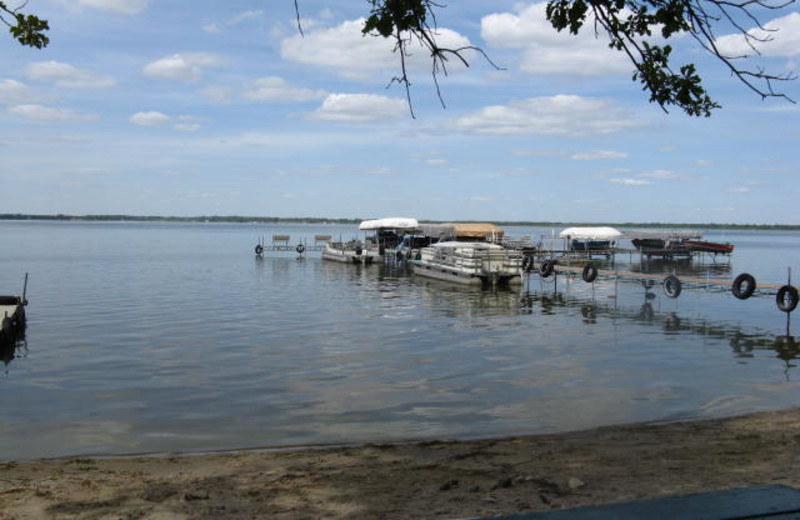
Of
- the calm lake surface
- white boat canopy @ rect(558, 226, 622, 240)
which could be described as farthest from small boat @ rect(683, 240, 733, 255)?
the calm lake surface

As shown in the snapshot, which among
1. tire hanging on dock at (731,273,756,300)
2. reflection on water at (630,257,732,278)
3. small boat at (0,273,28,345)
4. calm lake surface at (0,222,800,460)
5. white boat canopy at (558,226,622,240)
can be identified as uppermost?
white boat canopy at (558,226,622,240)

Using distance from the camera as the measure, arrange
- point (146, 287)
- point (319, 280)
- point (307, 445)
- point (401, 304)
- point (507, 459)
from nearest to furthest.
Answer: point (507, 459) < point (307, 445) < point (401, 304) < point (146, 287) < point (319, 280)

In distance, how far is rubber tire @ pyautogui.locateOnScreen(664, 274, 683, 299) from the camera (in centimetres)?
2883

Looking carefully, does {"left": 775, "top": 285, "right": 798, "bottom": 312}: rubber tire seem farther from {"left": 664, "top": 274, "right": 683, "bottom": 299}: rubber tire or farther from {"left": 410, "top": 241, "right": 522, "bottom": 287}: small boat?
{"left": 410, "top": 241, "right": 522, "bottom": 287}: small boat

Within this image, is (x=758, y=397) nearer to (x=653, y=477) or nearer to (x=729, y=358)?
(x=729, y=358)

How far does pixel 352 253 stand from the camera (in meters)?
60.8

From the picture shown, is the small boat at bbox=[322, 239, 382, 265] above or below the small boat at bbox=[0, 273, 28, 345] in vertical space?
above

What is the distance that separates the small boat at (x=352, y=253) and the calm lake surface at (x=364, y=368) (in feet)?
90.0

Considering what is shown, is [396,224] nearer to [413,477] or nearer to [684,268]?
[684,268]

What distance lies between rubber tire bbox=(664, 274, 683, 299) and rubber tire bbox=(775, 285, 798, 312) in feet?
14.7

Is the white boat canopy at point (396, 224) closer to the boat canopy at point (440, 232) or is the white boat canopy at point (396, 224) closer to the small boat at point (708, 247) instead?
the boat canopy at point (440, 232)

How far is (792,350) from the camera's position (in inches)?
749

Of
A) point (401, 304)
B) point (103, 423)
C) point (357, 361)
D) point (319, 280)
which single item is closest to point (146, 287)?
point (319, 280)

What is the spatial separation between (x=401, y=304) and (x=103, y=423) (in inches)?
782
